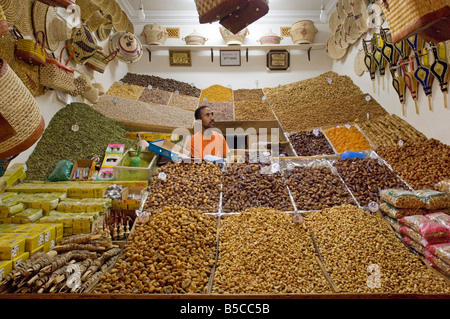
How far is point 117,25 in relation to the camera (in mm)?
5938

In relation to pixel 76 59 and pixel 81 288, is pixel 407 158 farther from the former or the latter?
pixel 76 59

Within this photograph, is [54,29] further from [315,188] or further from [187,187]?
[315,188]

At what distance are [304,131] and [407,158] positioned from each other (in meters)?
1.63

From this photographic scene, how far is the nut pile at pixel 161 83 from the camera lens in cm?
627

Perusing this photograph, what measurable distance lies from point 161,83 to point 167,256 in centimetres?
513

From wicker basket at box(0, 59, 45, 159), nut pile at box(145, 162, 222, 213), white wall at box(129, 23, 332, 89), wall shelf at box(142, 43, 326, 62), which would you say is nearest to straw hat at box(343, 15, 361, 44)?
wall shelf at box(142, 43, 326, 62)

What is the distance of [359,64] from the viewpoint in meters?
5.38

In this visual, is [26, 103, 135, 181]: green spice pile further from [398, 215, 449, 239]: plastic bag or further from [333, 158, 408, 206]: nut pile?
[398, 215, 449, 239]: plastic bag

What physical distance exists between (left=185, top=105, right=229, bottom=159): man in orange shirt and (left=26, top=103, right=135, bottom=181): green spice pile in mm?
970

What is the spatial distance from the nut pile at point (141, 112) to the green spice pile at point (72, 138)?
11.2 inches

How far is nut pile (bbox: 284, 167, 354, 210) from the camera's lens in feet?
8.15

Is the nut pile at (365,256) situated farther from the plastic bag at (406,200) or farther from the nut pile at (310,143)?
the nut pile at (310,143)
